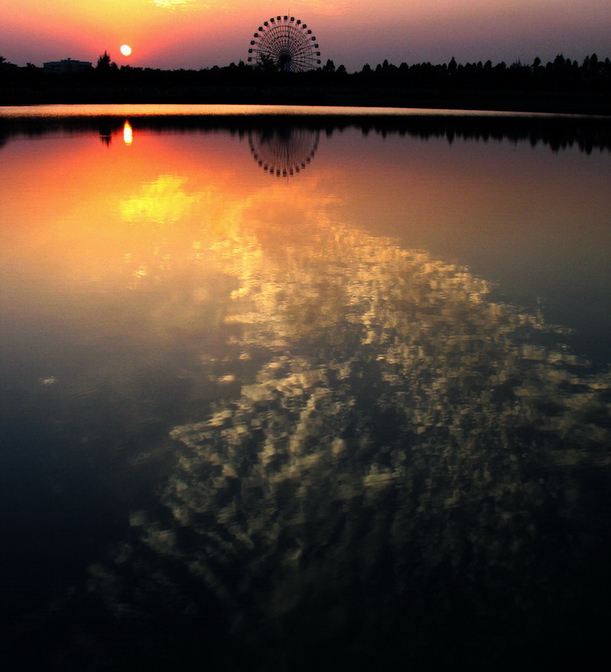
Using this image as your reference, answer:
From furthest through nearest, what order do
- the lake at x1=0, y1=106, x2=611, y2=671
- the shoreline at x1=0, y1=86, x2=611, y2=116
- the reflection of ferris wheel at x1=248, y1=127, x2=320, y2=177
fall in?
the shoreline at x1=0, y1=86, x2=611, y2=116 → the reflection of ferris wheel at x1=248, y1=127, x2=320, y2=177 → the lake at x1=0, y1=106, x2=611, y2=671

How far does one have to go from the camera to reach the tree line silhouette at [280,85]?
5021 inches

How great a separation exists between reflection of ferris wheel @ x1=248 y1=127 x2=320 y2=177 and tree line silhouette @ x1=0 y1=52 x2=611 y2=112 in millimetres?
79297

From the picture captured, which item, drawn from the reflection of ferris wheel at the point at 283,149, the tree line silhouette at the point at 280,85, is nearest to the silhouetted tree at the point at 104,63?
the tree line silhouette at the point at 280,85

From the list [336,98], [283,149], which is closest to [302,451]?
[283,149]

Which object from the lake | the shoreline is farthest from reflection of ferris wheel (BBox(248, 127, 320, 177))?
the shoreline

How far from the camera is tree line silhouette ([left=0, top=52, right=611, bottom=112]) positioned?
127531 mm

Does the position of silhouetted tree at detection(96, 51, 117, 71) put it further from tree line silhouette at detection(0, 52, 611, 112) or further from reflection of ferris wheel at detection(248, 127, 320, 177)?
reflection of ferris wheel at detection(248, 127, 320, 177)

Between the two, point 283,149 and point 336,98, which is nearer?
point 283,149

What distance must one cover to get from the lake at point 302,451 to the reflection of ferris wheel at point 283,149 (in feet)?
42.5

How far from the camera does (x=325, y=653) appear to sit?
373cm

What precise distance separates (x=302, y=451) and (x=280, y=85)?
154125 mm

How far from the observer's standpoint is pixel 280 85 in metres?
150

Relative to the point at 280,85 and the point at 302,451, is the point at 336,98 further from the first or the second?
the point at 302,451

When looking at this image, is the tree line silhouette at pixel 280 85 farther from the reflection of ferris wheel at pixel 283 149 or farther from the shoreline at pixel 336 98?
the reflection of ferris wheel at pixel 283 149
